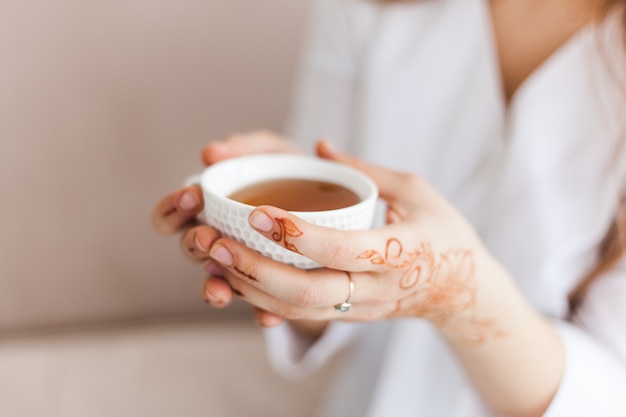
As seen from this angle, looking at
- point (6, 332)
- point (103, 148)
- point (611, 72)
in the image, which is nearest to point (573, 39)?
point (611, 72)

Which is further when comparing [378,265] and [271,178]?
[271,178]

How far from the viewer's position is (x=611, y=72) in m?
0.64

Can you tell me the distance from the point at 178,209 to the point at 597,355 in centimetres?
A: 48

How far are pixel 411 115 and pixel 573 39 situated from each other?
22cm

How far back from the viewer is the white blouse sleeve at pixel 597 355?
57 cm

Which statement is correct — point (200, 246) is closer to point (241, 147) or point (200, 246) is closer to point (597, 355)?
point (241, 147)

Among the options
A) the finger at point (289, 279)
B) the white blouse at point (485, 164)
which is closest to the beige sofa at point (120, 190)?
the white blouse at point (485, 164)

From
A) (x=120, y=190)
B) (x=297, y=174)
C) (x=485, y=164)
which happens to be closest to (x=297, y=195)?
(x=297, y=174)

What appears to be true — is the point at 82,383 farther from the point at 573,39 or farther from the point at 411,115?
the point at 573,39

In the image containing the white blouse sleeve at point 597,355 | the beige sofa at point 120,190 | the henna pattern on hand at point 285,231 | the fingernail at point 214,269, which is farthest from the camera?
the beige sofa at point 120,190

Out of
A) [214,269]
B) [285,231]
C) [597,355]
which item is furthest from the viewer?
[597,355]

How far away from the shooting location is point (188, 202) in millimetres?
475

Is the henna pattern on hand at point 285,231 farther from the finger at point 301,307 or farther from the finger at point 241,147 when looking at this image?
the finger at point 241,147

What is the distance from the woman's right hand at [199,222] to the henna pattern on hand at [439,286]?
127mm
